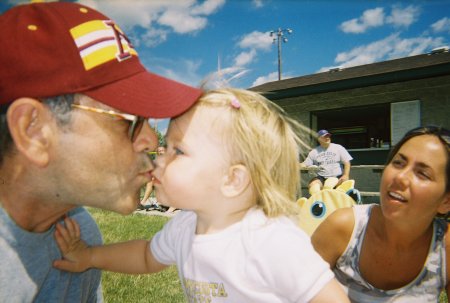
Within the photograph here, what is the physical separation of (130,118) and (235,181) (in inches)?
28.1

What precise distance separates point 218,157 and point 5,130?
1.05m

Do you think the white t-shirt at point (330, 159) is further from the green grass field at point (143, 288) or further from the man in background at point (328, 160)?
the green grass field at point (143, 288)

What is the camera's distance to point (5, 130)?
4.99ft

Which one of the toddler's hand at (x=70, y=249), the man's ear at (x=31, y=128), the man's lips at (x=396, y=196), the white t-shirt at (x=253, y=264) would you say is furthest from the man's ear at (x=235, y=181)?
the man's lips at (x=396, y=196)

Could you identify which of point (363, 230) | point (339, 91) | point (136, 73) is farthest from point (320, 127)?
point (136, 73)

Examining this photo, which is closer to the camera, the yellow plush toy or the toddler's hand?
the toddler's hand

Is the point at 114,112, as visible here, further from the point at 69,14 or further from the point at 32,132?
the point at 69,14

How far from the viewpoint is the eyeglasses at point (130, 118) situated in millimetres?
1599

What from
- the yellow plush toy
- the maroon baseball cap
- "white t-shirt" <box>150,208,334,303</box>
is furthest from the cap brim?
the yellow plush toy

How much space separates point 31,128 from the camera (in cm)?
151

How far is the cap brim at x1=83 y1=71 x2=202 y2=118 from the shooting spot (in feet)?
5.17

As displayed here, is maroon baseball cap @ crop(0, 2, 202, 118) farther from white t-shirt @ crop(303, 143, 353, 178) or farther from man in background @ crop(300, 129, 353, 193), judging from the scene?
white t-shirt @ crop(303, 143, 353, 178)

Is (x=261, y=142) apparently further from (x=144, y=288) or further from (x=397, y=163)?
(x=144, y=288)

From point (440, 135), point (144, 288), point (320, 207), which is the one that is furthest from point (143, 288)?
point (440, 135)
